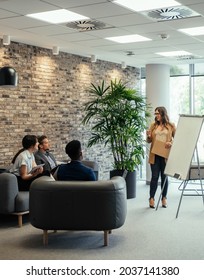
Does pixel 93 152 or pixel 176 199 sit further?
pixel 93 152

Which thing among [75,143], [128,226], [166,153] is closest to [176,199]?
[166,153]

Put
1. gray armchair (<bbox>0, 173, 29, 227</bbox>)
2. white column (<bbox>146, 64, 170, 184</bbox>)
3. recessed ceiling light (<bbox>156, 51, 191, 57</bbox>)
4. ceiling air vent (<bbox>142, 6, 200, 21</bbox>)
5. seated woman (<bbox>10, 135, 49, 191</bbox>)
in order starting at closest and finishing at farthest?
ceiling air vent (<bbox>142, 6, 200, 21</bbox>)
gray armchair (<bbox>0, 173, 29, 227</bbox>)
seated woman (<bbox>10, 135, 49, 191</bbox>)
recessed ceiling light (<bbox>156, 51, 191, 57</bbox>)
white column (<bbox>146, 64, 170, 184</bbox>)

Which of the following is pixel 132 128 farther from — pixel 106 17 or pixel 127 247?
pixel 127 247

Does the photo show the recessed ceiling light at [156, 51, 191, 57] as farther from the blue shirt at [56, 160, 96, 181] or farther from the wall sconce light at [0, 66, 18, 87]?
the blue shirt at [56, 160, 96, 181]

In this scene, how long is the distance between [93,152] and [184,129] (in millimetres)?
Result: 3407

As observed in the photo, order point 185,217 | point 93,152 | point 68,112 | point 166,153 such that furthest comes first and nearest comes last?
point 93,152, point 68,112, point 166,153, point 185,217

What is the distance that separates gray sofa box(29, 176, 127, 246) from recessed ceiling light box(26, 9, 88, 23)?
6.92 feet

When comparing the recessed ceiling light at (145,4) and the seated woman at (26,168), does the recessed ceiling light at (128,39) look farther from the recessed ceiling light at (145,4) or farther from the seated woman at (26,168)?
the seated woman at (26,168)

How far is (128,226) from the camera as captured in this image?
5711 millimetres

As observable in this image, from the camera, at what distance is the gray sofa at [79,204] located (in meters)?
4.64

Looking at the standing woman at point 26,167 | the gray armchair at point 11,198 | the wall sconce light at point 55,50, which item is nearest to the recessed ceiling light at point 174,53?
the wall sconce light at point 55,50

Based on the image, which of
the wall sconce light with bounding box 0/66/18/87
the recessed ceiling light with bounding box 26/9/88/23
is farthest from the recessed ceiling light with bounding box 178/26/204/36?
the wall sconce light with bounding box 0/66/18/87

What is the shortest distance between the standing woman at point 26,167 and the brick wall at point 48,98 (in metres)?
1.32

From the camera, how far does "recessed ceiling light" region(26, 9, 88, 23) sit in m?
5.42
